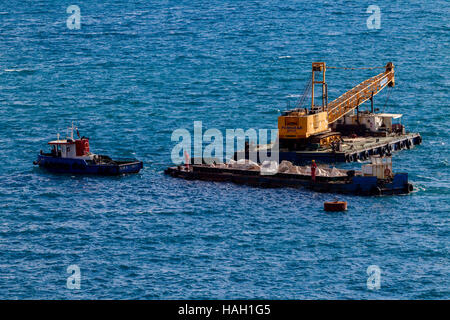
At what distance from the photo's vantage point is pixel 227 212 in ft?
319

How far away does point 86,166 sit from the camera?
117 meters

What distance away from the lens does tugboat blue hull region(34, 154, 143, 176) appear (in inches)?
4542

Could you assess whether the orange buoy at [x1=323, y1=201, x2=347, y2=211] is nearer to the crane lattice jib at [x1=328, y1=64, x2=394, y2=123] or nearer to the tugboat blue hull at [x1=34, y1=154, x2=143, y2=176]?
the tugboat blue hull at [x1=34, y1=154, x2=143, y2=176]

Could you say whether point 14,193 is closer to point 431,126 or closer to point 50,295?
point 50,295

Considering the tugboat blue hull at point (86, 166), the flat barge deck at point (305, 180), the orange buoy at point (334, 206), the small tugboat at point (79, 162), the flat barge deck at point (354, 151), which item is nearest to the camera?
the orange buoy at point (334, 206)

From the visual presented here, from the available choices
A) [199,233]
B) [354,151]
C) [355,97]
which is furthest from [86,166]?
[355,97]

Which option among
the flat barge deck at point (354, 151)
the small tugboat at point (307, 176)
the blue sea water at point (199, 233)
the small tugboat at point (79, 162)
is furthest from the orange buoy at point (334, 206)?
the small tugboat at point (79, 162)

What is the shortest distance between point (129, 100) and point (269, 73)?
32986 mm

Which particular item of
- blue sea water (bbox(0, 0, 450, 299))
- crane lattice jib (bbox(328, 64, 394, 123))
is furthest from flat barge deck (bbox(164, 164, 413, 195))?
crane lattice jib (bbox(328, 64, 394, 123))

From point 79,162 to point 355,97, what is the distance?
43932 mm

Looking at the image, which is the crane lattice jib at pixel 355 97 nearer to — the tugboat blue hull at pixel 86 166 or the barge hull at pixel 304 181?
the barge hull at pixel 304 181

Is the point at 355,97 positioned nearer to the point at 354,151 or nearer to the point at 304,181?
the point at 354,151

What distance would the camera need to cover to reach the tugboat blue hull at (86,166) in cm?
11538
